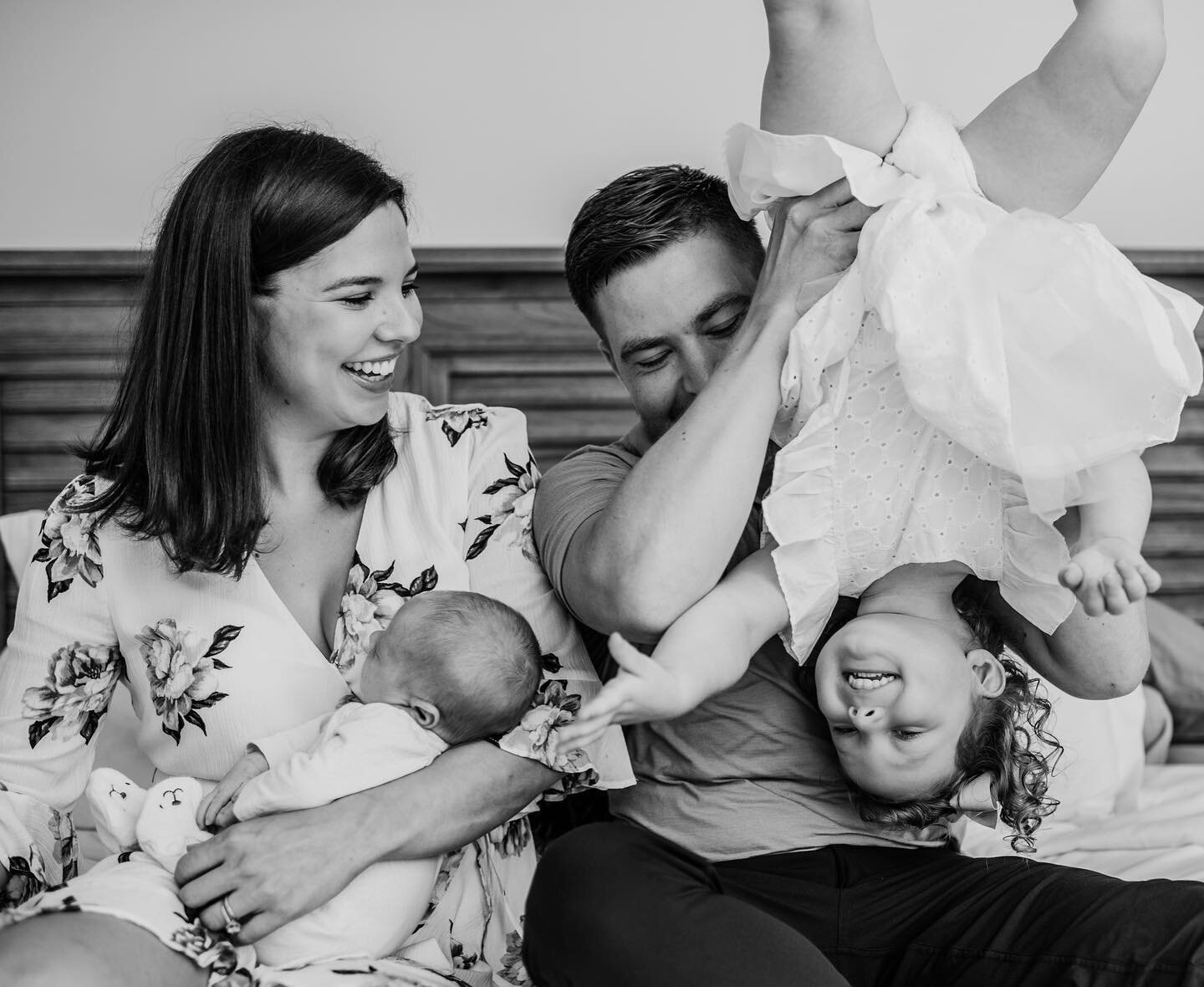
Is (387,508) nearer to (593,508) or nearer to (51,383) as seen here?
(593,508)

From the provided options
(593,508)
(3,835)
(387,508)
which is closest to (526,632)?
(593,508)

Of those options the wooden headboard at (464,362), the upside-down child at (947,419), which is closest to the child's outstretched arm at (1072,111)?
the upside-down child at (947,419)

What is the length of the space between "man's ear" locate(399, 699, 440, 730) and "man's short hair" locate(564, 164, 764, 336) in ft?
1.77

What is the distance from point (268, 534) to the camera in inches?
62.6

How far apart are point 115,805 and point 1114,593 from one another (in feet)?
3.34

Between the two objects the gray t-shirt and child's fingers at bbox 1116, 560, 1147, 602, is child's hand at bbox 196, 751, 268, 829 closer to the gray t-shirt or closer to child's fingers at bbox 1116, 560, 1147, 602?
the gray t-shirt

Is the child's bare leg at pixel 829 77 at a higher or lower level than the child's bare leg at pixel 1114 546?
higher

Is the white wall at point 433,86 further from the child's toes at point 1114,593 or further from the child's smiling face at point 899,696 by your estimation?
the child's toes at point 1114,593

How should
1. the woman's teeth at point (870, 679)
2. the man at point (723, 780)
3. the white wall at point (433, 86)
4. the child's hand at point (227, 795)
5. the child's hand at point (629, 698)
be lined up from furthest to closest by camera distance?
the white wall at point (433, 86), the child's hand at point (227, 795), the woman's teeth at point (870, 679), the man at point (723, 780), the child's hand at point (629, 698)

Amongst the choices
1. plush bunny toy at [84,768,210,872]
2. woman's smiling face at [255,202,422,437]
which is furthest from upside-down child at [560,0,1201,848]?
plush bunny toy at [84,768,210,872]

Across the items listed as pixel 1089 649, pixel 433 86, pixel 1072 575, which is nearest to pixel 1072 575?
pixel 1072 575

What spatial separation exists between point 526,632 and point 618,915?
15.7 inches

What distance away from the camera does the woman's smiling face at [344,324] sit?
1.53m

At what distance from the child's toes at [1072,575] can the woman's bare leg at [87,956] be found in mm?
879
